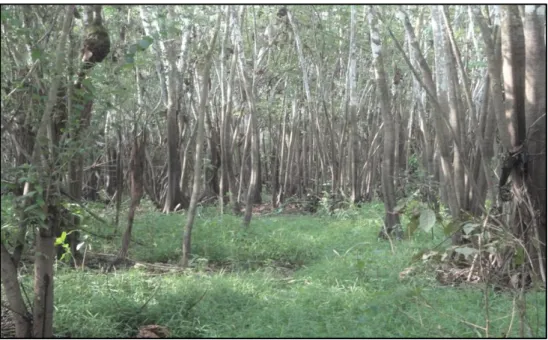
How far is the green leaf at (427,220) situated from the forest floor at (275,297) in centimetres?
40

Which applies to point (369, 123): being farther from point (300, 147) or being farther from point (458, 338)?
point (458, 338)

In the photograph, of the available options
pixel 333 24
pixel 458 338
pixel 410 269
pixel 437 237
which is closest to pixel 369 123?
pixel 333 24

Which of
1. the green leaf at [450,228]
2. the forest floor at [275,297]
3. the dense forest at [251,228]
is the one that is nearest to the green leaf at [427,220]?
the dense forest at [251,228]

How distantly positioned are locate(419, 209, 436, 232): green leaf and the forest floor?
0.40 metres

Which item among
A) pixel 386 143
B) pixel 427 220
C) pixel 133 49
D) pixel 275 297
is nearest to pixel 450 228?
pixel 427 220

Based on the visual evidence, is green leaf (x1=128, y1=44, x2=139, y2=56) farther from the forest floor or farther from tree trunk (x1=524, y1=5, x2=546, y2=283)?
tree trunk (x1=524, y1=5, x2=546, y2=283)

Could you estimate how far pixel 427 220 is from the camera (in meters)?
3.66

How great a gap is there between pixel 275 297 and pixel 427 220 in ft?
4.80

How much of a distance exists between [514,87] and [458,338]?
210cm

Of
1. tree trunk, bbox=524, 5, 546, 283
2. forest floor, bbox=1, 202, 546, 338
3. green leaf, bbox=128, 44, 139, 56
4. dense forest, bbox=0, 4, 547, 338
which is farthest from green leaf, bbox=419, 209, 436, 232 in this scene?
green leaf, bbox=128, 44, 139, 56

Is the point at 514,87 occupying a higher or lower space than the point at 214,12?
lower

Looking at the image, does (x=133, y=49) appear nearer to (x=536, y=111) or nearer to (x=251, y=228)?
(x=536, y=111)

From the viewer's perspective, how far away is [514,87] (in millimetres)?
4547

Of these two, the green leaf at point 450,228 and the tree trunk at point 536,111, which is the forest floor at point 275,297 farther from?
the tree trunk at point 536,111
